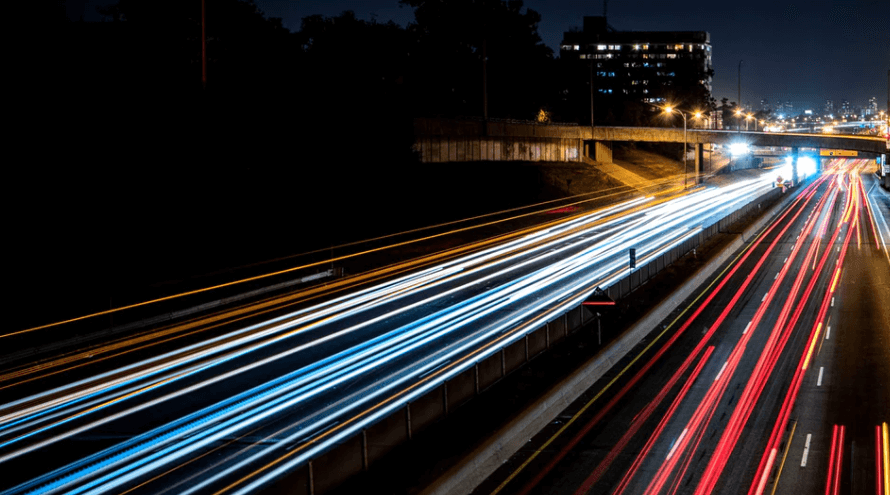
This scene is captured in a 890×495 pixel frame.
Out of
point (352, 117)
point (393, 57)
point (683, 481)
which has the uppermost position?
point (393, 57)

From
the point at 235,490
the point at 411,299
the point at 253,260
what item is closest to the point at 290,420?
the point at 235,490

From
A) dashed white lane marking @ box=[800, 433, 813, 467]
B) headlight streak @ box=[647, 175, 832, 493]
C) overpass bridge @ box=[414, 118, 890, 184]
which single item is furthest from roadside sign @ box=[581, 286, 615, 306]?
overpass bridge @ box=[414, 118, 890, 184]

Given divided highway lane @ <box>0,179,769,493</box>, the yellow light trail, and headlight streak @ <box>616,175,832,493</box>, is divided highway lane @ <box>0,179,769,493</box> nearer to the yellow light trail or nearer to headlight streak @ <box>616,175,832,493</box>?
headlight streak @ <box>616,175,832,493</box>

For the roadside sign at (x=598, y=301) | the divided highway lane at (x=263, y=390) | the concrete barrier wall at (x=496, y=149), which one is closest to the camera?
the divided highway lane at (x=263, y=390)

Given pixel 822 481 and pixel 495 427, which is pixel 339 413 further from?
pixel 822 481

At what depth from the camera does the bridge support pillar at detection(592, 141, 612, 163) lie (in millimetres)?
82812

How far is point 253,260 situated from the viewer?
115ft

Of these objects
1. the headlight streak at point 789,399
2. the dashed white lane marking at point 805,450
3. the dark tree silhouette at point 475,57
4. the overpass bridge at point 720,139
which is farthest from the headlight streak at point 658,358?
the dark tree silhouette at point 475,57

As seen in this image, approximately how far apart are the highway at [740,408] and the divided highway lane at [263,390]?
3495 mm

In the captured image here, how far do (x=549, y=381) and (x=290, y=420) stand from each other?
5.54 m

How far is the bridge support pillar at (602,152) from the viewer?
3260 inches

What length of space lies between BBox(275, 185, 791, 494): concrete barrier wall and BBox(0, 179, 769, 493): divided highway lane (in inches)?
45.8

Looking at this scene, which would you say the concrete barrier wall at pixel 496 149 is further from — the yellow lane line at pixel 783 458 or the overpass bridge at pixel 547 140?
the yellow lane line at pixel 783 458

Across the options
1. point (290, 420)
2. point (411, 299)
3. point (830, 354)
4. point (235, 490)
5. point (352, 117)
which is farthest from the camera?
point (352, 117)
